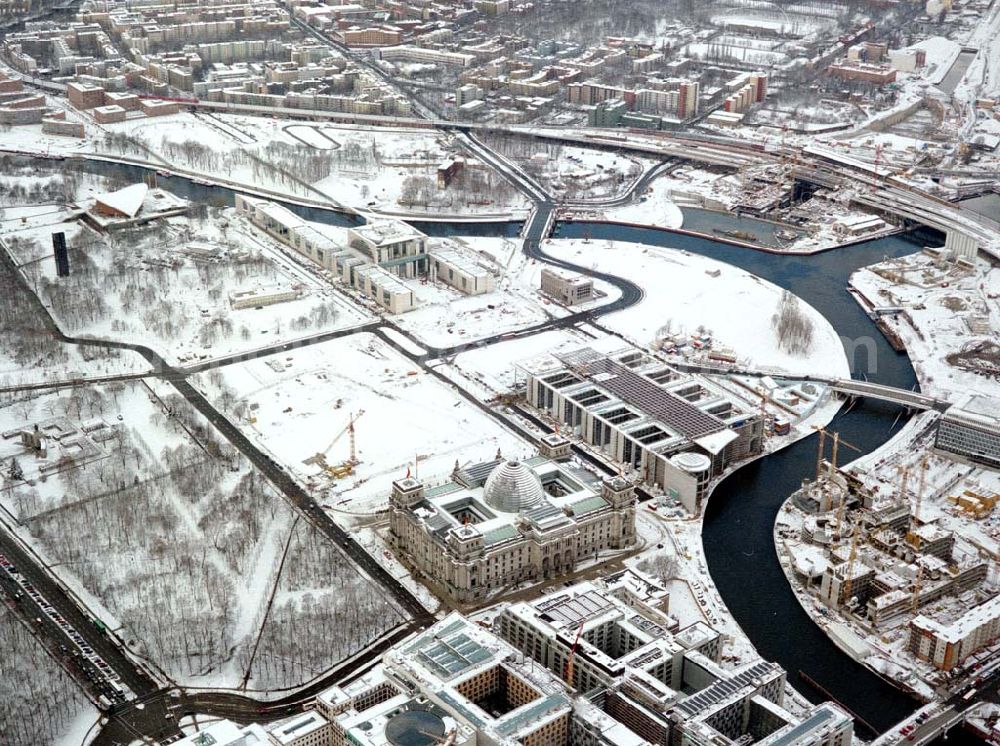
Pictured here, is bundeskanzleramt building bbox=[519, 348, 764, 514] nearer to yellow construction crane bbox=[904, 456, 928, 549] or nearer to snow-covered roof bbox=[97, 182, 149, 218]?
yellow construction crane bbox=[904, 456, 928, 549]

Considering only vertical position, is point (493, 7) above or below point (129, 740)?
above

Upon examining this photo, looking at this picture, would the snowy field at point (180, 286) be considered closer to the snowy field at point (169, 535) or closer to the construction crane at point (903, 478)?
the snowy field at point (169, 535)

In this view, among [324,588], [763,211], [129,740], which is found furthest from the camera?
[763,211]

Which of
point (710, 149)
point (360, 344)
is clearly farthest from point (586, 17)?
point (360, 344)

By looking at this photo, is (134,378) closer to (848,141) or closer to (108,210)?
(108,210)

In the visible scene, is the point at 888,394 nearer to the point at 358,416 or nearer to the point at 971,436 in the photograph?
the point at 971,436

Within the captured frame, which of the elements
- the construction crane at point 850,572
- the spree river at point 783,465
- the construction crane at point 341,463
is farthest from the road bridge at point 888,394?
the construction crane at point 341,463
